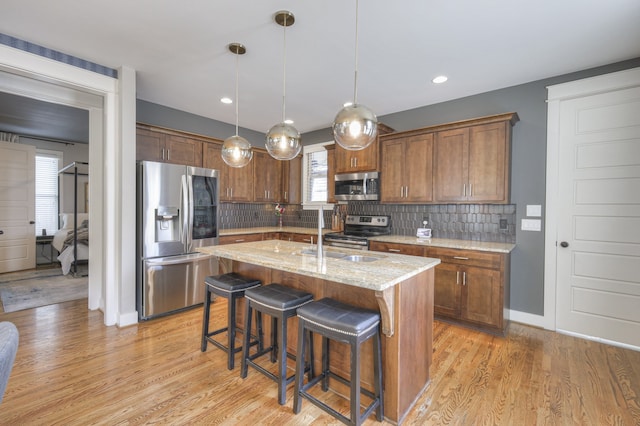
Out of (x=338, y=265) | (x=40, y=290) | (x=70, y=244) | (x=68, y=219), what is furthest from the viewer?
(x=68, y=219)

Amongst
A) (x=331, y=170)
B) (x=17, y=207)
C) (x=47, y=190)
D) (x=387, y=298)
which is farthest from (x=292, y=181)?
(x=47, y=190)

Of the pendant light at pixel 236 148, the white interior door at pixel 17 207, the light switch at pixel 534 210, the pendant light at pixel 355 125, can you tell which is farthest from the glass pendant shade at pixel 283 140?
the white interior door at pixel 17 207

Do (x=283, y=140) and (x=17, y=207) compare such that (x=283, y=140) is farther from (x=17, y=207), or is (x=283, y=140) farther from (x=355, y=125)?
(x=17, y=207)

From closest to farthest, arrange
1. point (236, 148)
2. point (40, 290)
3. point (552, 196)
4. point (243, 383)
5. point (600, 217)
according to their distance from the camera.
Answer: point (243, 383) < point (236, 148) < point (600, 217) < point (552, 196) < point (40, 290)

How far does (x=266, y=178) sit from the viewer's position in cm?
555

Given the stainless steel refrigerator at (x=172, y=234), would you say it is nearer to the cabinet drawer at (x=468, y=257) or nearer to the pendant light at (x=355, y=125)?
the pendant light at (x=355, y=125)

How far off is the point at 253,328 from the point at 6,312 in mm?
3262

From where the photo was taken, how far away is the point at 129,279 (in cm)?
327

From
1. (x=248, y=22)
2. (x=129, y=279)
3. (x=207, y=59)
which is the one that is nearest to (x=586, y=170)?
(x=248, y=22)

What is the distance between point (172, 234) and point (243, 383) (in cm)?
212

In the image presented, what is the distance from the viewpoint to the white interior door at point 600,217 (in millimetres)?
2863

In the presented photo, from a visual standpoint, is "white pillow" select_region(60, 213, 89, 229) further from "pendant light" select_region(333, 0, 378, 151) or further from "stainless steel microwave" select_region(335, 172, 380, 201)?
"pendant light" select_region(333, 0, 378, 151)

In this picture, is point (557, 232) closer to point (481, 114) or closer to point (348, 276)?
point (481, 114)

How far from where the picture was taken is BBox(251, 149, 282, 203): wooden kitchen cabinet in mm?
5363
